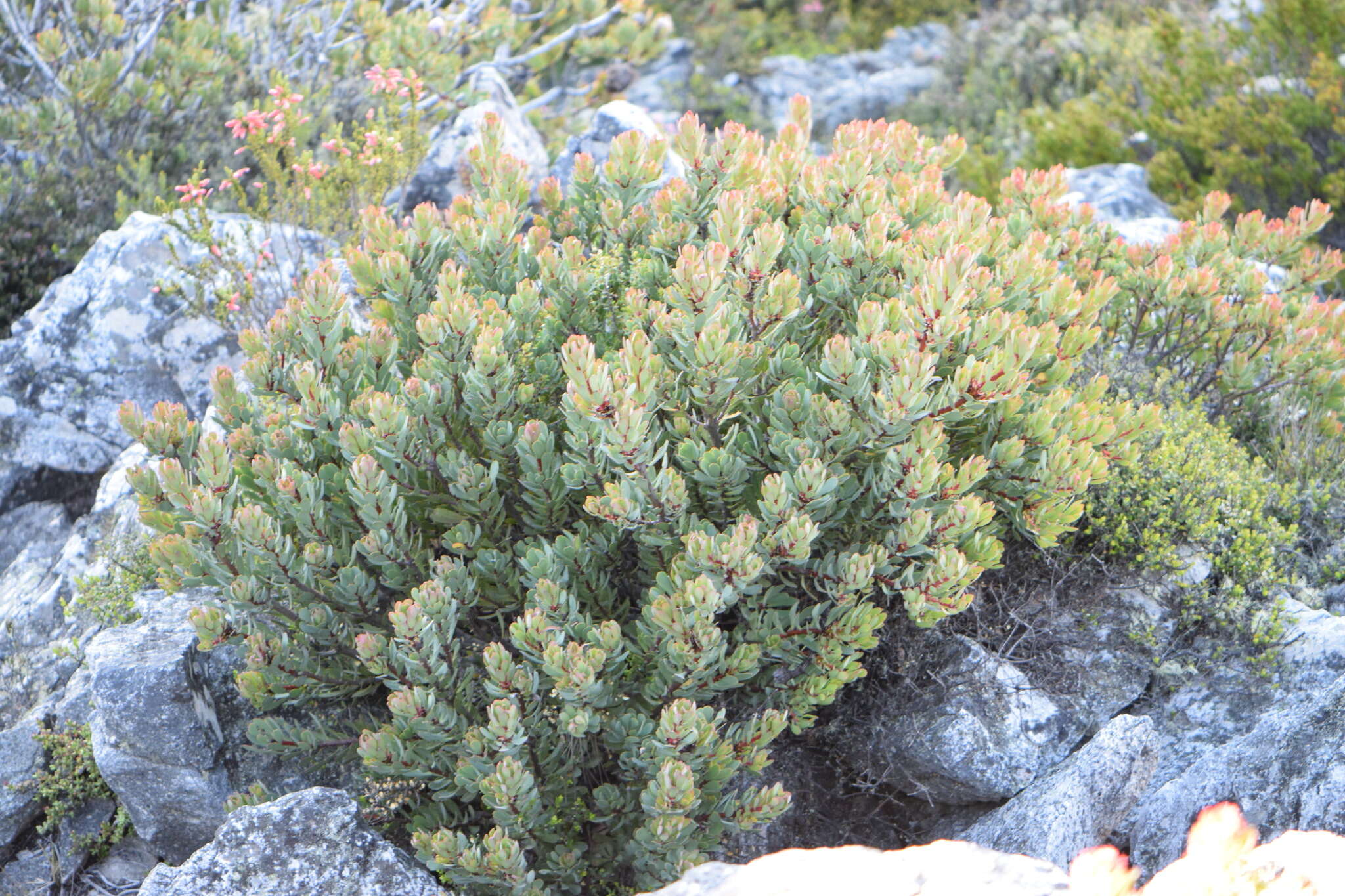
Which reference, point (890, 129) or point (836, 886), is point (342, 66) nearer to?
point (890, 129)

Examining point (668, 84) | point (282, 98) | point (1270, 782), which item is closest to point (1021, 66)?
point (668, 84)

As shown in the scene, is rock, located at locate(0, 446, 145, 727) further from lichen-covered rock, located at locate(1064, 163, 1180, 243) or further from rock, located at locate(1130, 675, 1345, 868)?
lichen-covered rock, located at locate(1064, 163, 1180, 243)

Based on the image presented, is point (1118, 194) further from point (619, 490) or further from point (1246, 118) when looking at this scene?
point (619, 490)

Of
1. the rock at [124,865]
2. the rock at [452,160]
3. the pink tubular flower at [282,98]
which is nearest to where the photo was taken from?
the rock at [124,865]

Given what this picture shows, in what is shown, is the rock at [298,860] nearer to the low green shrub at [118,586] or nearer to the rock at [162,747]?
the rock at [162,747]

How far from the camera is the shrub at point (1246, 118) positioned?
7766 millimetres

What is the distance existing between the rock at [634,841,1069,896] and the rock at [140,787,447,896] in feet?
3.83

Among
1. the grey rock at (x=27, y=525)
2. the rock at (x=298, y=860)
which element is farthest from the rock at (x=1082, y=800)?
the grey rock at (x=27, y=525)

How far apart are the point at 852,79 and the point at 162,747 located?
11924 mm

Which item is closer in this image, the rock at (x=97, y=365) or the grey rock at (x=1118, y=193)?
the rock at (x=97, y=365)

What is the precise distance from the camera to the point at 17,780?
153 inches

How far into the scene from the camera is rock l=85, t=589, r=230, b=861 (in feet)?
11.4

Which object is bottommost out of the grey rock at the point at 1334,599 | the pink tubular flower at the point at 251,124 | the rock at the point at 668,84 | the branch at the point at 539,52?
the rock at the point at 668,84

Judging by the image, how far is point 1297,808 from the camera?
9.39 ft
